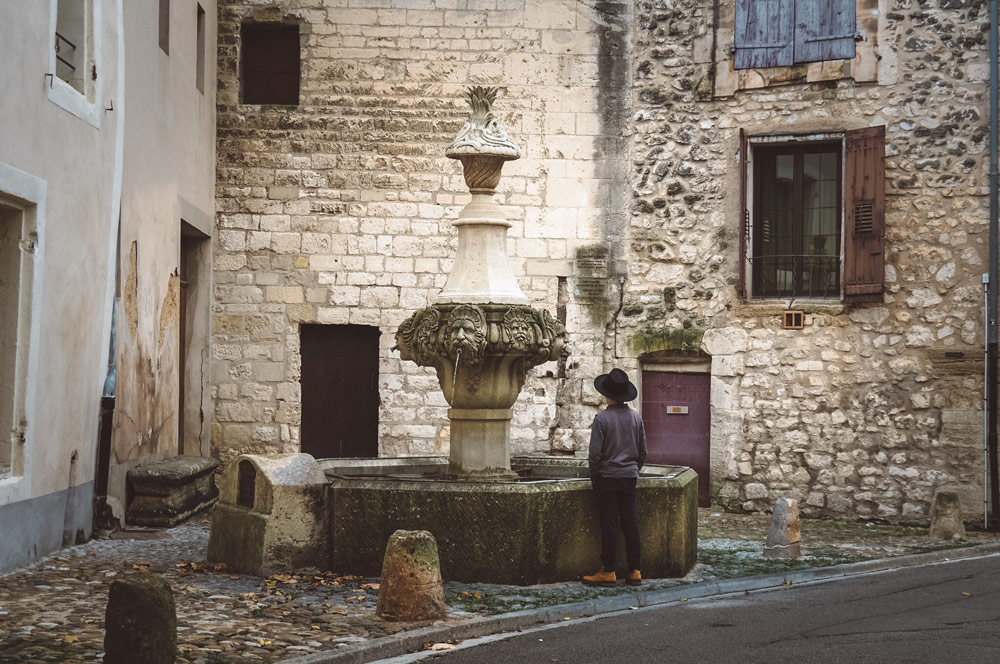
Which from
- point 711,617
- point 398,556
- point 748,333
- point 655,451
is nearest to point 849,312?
point 748,333

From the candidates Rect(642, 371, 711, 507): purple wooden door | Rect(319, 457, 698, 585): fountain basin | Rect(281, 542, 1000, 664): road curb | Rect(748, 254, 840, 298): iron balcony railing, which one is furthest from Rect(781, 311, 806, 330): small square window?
Rect(319, 457, 698, 585): fountain basin

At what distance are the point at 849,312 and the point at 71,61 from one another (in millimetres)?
8459

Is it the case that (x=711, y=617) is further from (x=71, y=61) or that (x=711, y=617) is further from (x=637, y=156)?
(x=637, y=156)

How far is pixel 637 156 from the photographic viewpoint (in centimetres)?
1489

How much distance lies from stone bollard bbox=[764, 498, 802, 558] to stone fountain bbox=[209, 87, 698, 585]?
1101 millimetres

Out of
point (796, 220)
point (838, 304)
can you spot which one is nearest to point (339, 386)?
point (796, 220)

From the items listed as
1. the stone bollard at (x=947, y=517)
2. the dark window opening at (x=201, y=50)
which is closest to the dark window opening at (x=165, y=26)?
the dark window opening at (x=201, y=50)

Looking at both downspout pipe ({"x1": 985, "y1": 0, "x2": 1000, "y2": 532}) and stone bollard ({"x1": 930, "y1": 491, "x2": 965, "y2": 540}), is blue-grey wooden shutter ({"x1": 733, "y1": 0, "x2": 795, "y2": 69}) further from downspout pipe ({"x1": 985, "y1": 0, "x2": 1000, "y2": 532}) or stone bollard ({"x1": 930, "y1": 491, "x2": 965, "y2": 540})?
stone bollard ({"x1": 930, "y1": 491, "x2": 965, "y2": 540})

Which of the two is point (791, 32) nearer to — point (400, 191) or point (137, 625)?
point (400, 191)

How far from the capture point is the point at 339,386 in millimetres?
15055

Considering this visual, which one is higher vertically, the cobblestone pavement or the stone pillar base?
the stone pillar base

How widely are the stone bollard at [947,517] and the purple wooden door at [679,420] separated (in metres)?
3.12

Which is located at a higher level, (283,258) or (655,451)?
(283,258)

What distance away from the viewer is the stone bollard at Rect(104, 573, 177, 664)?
5664 millimetres
